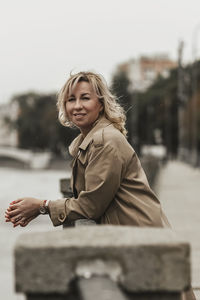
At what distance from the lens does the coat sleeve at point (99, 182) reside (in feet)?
9.29

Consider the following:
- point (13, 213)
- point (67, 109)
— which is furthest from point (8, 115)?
point (13, 213)

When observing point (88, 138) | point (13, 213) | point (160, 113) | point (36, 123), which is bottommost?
point (36, 123)

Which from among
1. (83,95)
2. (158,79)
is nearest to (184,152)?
(158,79)

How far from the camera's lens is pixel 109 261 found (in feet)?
6.70

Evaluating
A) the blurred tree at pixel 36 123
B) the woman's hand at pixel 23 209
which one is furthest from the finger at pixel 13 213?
the blurred tree at pixel 36 123

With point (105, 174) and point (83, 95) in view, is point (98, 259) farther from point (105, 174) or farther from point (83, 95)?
point (83, 95)

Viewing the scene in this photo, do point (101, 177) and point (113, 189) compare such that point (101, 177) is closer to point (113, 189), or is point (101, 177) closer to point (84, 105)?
point (113, 189)

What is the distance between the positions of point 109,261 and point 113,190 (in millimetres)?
829

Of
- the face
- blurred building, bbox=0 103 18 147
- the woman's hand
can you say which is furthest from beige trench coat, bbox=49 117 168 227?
blurred building, bbox=0 103 18 147

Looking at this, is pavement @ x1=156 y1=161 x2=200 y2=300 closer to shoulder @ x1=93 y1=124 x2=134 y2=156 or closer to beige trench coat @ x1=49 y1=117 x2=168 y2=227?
beige trench coat @ x1=49 y1=117 x2=168 y2=227

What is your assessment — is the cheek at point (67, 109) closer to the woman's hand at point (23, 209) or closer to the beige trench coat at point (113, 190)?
the beige trench coat at point (113, 190)

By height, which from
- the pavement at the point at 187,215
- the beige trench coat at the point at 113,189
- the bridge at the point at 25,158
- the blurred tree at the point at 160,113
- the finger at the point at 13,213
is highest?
the beige trench coat at the point at 113,189

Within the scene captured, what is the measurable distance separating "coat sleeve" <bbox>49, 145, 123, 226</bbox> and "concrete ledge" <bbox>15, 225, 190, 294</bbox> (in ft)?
2.45

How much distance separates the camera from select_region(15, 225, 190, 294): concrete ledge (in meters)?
2.02
